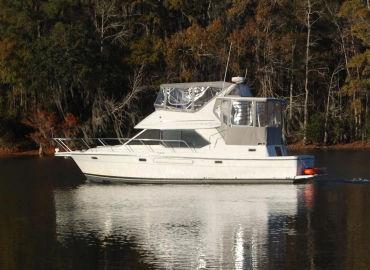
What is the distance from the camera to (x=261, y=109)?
1443 inches

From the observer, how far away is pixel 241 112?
36.7m

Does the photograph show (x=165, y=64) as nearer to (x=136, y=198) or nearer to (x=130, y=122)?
(x=130, y=122)

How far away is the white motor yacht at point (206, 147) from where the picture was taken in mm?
35281

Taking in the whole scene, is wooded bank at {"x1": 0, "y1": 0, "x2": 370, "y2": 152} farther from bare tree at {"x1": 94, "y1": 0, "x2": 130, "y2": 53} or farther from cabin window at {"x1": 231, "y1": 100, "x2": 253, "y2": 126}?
cabin window at {"x1": 231, "y1": 100, "x2": 253, "y2": 126}

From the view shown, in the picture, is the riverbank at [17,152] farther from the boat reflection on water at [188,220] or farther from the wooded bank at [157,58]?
the boat reflection on water at [188,220]

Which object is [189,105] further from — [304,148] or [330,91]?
[330,91]

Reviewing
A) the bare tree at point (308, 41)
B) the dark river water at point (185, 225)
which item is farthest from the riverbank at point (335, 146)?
the dark river water at point (185, 225)

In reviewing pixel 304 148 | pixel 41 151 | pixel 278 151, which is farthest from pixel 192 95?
pixel 304 148

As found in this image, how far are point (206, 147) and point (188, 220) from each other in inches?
374

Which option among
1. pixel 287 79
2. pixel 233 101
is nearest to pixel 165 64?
pixel 287 79

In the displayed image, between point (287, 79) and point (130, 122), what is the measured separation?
12.5 metres

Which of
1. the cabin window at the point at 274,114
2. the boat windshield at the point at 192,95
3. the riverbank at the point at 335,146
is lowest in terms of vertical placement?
the riverbank at the point at 335,146

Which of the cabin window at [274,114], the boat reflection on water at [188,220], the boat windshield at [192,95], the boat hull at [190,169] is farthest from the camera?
the boat windshield at [192,95]

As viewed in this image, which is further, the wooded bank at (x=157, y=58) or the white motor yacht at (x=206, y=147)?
the wooded bank at (x=157, y=58)
